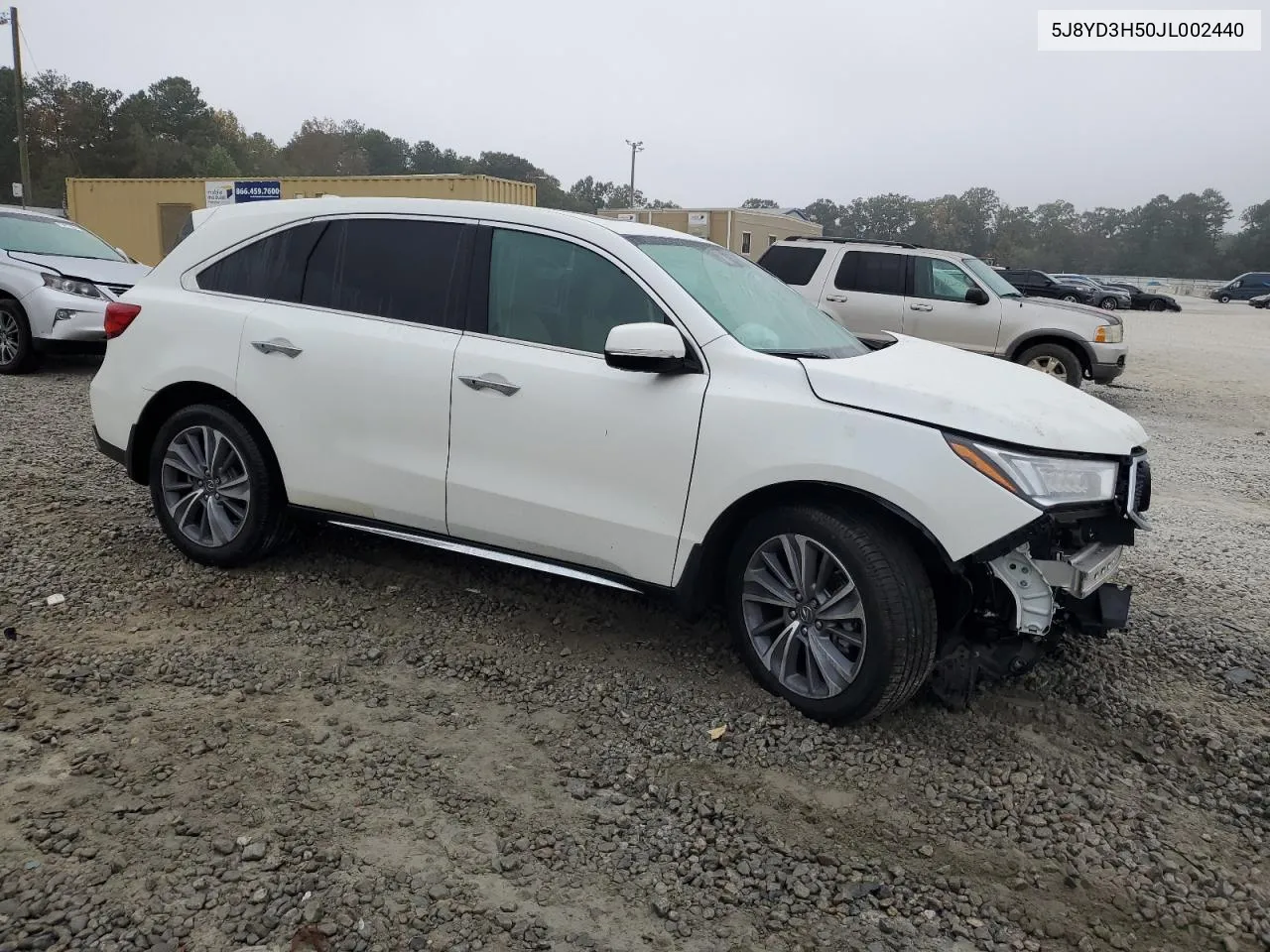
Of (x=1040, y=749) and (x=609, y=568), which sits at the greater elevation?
(x=609, y=568)

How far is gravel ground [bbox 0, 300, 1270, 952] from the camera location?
100 inches

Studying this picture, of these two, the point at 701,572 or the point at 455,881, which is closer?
the point at 455,881

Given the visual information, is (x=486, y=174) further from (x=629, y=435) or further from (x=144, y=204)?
(x=629, y=435)

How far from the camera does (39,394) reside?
29.3 ft

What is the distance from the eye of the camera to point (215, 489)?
14.9 ft

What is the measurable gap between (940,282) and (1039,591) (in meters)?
8.91

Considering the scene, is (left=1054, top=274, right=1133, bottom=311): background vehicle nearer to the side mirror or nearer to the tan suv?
the tan suv

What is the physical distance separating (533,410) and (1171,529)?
179 inches

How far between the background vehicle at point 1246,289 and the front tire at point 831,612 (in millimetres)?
55432

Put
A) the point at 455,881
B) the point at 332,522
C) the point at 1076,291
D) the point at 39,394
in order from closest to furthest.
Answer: the point at 455,881
the point at 332,522
the point at 39,394
the point at 1076,291

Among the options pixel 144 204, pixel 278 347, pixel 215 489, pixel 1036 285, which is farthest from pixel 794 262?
pixel 144 204

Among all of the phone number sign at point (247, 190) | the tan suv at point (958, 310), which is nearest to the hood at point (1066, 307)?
the tan suv at point (958, 310)

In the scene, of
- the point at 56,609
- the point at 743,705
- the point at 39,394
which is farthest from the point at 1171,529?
the point at 39,394

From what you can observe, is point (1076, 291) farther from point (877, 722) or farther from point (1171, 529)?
point (877, 722)
